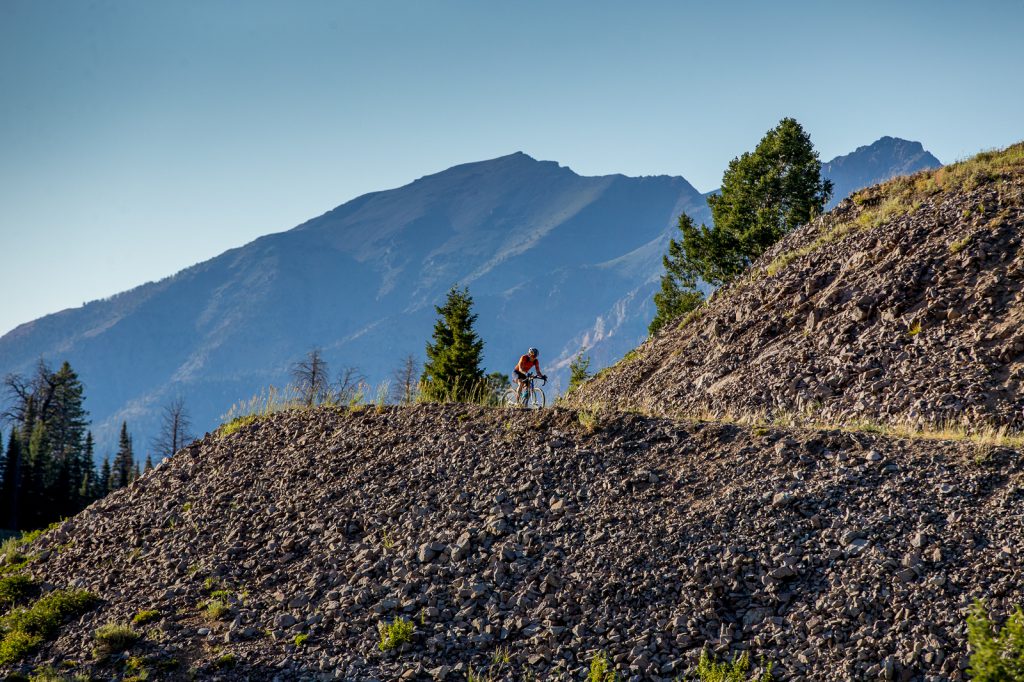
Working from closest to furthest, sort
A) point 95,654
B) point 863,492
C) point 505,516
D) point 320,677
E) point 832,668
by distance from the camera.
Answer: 1. point 832,668
2. point 320,677
3. point 863,492
4. point 95,654
5. point 505,516

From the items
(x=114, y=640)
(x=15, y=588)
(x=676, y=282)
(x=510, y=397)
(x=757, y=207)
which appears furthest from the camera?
(x=676, y=282)

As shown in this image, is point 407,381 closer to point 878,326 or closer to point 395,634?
point 878,326

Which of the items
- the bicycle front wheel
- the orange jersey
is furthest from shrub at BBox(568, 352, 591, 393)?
the orange jersey

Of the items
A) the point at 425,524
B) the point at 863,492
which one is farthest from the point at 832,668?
the point at 425,524

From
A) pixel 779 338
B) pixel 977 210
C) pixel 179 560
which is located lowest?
pixel 179 560

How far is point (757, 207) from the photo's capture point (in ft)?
137

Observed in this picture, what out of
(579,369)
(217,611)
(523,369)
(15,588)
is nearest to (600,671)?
(217,611)

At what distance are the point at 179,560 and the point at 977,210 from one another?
21035 mm

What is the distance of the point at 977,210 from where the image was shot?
21.6 meters

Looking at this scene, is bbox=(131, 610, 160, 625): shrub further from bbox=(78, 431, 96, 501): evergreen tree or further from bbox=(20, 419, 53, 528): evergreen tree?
bbox=(78, 431, 96, 501): evergreen tree

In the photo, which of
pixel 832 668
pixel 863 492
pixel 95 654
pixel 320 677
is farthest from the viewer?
pixel 95 654

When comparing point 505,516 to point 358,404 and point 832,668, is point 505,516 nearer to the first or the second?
point 832,668

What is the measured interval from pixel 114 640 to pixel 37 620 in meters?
2.40

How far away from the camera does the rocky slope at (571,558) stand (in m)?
11.0
